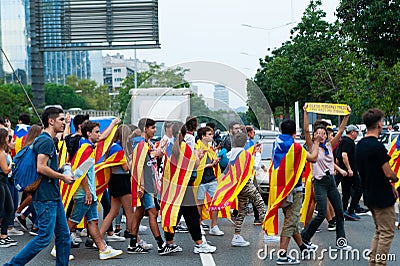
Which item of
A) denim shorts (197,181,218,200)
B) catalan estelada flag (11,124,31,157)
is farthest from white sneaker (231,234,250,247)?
catalan estelada flag (11,124,31,157)

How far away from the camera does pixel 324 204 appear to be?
9.25m

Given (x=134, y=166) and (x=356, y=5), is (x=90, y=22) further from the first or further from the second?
(x=134, y=166)

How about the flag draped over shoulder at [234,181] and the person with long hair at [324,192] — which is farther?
the flag draped over shoulder at [234,181]

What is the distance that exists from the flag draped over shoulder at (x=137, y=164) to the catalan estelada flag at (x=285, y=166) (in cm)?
172

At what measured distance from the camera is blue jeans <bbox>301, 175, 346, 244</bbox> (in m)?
9.11

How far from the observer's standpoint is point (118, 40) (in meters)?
21.1

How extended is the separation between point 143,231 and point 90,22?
1089 cm

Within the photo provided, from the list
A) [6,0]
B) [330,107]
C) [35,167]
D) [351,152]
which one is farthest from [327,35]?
[6,0]

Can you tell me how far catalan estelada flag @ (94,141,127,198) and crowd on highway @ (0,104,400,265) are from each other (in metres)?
0.02

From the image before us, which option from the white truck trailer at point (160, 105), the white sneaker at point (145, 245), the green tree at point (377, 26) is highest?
the green tree at point (377, 26)

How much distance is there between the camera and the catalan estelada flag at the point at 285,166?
8.66 metres

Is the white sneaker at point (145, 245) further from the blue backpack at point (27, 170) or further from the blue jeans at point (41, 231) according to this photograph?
the blue backpack at point (27, 170)

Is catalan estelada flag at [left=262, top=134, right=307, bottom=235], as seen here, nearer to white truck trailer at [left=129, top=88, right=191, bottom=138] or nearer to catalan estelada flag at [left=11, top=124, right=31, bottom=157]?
white truck trailer at [left=129, top=88, right=191, bottom=138]

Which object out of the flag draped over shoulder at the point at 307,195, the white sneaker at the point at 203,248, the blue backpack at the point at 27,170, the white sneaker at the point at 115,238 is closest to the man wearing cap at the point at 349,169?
the flag draped over shoulder at the point at 307,195
